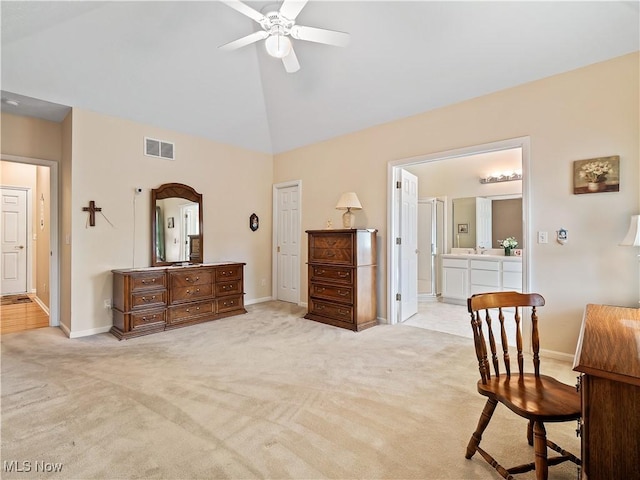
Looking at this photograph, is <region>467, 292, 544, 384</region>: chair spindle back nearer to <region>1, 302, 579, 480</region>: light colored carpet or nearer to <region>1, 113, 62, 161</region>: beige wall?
<region>1, 302, 579, 480</region>: light colored carpet

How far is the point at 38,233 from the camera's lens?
599 cm

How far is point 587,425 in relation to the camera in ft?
3.56

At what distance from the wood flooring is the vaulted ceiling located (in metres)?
2.77

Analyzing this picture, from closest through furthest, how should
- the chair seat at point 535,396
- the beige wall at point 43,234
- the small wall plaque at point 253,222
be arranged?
the chair seat at point 535,396 → the beige wall at point 43,234 → the small wall plaque at point 253,222

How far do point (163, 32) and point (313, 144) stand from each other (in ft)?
8.21

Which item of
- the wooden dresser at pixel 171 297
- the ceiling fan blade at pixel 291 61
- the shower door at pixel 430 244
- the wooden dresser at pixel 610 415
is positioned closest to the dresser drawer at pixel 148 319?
the wooden dresser at pixel 171 297

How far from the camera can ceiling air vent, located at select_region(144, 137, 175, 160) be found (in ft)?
14.3

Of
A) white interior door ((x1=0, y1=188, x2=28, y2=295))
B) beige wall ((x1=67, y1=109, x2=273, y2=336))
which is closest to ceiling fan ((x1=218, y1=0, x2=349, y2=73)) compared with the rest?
beige wall ((x1=67, y1=109, x2=273, y2=336))

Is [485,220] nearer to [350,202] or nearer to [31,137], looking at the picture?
[350,202]

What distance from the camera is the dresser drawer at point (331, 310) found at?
4.09 m

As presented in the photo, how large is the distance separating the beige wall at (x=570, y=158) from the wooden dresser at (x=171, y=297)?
3.40 meters

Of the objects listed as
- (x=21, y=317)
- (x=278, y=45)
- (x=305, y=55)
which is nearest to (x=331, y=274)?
(x=278, y=45)

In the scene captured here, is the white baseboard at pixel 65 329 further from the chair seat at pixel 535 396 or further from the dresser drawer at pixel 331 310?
the chair seat at pixel 535 396

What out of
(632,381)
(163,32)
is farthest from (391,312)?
(163,32)
